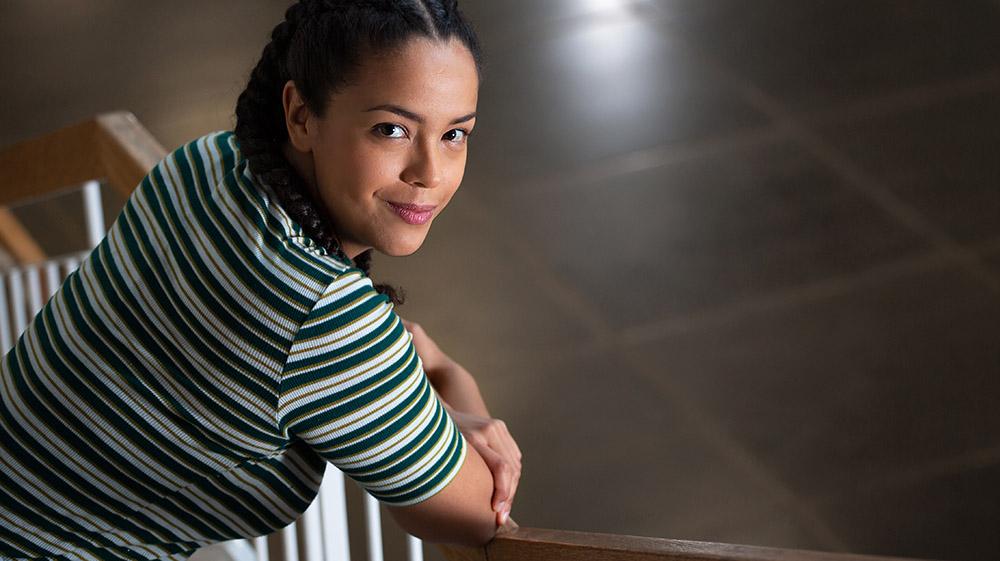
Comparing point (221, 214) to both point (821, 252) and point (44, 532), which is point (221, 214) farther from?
point (821, 252)

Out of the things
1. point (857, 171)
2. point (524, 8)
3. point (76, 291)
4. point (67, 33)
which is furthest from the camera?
point (67, 33)

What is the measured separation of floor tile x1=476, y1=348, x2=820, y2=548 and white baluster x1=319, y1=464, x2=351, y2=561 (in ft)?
4.56

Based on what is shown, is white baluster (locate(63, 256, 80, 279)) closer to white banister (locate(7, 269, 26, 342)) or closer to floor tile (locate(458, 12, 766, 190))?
white banister (locate(7, 269, 26, 342))

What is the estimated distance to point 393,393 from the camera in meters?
1.20

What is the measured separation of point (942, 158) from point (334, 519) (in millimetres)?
3126

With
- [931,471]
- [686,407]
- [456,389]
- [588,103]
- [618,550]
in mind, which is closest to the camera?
[618,550]

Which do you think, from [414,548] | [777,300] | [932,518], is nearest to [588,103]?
[777,300]

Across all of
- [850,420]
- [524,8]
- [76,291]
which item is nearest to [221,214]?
[76,291]

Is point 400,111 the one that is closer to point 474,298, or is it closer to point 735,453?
point 735,453

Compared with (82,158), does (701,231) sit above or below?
above

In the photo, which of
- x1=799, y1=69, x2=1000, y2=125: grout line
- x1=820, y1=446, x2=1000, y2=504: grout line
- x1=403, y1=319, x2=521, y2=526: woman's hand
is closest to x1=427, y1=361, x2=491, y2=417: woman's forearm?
x1=403, y1=319, x2=521, y2=526: woman's hand

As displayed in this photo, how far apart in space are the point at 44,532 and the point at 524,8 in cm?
472

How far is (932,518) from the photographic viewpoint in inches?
119

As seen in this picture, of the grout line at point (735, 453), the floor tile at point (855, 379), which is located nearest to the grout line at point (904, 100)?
the floor tile at point (855, 379)
